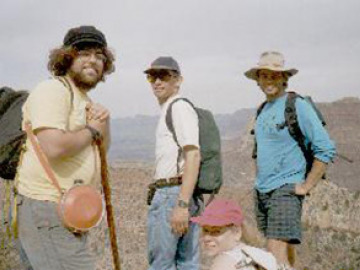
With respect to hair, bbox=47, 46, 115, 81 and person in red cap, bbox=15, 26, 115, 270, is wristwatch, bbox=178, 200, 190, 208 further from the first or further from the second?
hair, bbox=47, 46, 115, 81

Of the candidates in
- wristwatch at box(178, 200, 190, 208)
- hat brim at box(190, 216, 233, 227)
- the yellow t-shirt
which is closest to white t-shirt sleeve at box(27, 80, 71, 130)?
the yellow t-shirt

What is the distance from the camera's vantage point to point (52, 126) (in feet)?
8.48

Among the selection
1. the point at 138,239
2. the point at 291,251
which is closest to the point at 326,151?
the point at 291,251

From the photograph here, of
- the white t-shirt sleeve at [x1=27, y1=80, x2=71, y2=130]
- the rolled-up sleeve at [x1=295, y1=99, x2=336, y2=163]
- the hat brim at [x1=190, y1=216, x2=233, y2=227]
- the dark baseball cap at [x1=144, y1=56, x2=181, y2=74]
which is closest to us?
the white t-shirt sleeve at [x1=27, y1=80, x2=71, y2=130]

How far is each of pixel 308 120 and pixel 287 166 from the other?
13.4 inches

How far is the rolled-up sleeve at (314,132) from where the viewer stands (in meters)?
3.98

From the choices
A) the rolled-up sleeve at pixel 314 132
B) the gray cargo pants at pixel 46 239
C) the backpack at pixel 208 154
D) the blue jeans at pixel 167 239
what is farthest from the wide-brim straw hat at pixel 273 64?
the gray cargo pants at pixel 46 239

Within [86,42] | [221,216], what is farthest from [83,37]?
[221,216]

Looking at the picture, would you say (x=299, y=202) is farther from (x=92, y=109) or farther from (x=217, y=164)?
(x=92, y=109)

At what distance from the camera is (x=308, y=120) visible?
397 centimetres

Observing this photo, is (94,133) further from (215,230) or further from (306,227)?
(306,227)

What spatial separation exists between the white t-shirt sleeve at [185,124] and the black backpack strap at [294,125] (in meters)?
0.71

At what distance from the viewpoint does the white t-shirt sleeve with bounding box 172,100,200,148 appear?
3.60 m

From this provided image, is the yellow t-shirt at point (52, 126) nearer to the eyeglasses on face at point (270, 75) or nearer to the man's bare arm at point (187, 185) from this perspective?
the man's bare arm at point (187, 185)
